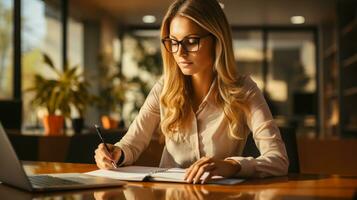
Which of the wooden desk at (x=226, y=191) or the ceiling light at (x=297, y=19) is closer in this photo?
the wooden desk at (x=226, y=191)

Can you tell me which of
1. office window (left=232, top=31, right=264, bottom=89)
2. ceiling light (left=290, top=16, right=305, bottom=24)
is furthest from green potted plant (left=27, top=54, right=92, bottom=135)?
office window (left=232, top=31, right=264, bottom=89)

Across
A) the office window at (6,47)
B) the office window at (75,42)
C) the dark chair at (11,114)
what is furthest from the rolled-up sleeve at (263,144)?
the office window at (75,42)

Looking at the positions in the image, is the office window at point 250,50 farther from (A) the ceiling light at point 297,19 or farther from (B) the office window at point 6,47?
(B) the office window at point 6,47

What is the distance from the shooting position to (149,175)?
1461 mm

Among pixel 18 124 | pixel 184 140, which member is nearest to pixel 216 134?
pixel 184 140

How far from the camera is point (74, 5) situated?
9.37 m

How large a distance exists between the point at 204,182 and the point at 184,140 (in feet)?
1.73

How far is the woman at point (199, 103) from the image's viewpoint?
1802 millimetres

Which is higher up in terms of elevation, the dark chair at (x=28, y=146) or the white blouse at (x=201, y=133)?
the white blouse at (x=201, y=133)

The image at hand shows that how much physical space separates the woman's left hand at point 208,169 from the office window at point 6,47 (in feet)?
14.9

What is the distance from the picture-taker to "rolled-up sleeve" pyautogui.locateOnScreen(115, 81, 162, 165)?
1.92 metres

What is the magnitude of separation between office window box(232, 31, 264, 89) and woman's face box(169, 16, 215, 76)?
31.8ft

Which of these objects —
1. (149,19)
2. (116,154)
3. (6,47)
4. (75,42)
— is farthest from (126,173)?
(149,19)

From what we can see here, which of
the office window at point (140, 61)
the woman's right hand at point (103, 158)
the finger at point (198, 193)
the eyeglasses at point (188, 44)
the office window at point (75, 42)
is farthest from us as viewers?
the office window at point (140, 61)
